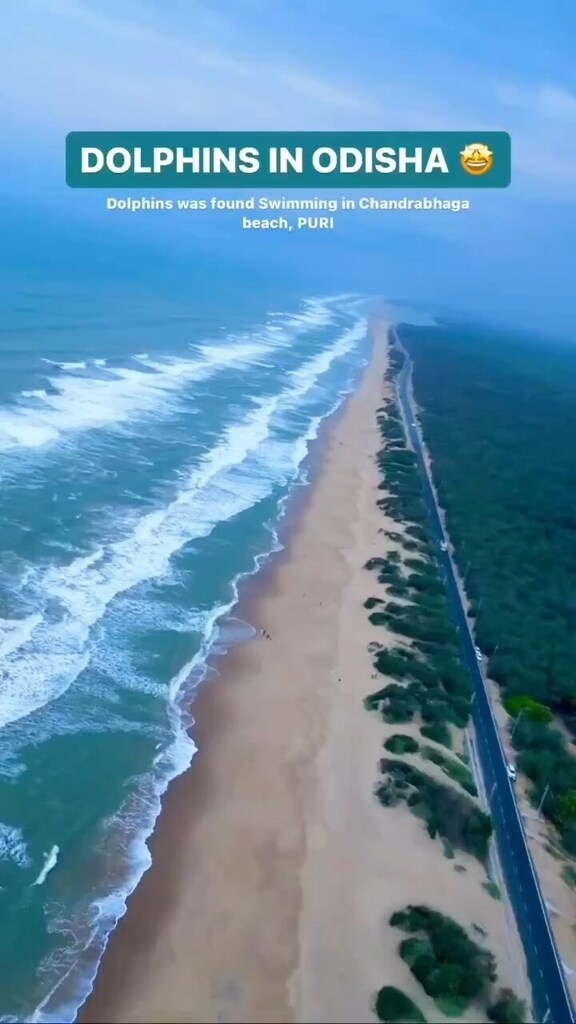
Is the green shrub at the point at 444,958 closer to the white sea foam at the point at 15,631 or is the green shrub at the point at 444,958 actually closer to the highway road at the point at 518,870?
the highway road at the point at 518,870

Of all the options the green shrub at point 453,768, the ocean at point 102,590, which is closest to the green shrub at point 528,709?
the green shrub at point 453,768

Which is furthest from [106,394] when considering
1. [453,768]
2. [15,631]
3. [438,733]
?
Result: [453,768]

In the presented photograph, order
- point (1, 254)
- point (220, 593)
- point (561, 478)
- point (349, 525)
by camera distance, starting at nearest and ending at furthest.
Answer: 1. point (220, 593)
2. point (349, 525)
3. point (561, 478)
4. point (1, 254)

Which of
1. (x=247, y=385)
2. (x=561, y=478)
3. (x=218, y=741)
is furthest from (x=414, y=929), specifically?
(x=247, y=385)

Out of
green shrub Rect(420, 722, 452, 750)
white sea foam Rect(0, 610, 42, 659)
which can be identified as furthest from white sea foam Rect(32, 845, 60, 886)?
green shrub Rect(420, 722, 452, 750)

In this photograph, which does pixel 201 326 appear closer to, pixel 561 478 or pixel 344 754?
pixel 561 478

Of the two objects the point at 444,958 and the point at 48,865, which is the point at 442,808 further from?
the point at 48,865

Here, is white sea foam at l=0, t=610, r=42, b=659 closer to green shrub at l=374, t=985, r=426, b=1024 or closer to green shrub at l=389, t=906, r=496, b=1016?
green shrub at l=389, t=906, r=496, b=1016
